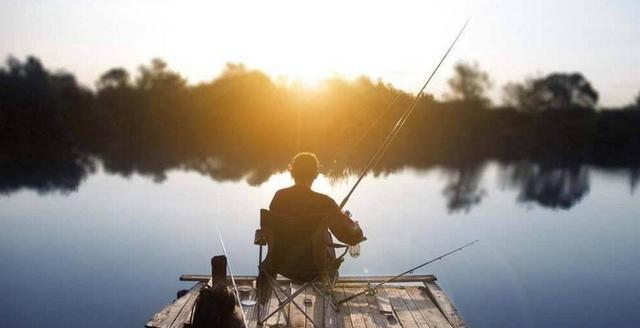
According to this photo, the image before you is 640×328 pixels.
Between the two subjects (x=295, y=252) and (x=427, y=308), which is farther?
(x=427, y=308)

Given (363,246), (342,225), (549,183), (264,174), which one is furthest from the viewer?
Answer: (549,183)

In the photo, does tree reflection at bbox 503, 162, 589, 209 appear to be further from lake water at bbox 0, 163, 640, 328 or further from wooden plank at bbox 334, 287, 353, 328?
wooden plank at bbox 334, 287, 353, 328

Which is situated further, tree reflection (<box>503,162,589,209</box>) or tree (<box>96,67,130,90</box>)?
tree (<box>96,67,130,90</box>)

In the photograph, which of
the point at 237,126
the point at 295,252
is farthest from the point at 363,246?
the point at 237,126

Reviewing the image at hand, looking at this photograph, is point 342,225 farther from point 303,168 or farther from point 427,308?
point 427,308

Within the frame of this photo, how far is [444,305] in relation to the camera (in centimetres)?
485

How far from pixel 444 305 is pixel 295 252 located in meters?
1.74

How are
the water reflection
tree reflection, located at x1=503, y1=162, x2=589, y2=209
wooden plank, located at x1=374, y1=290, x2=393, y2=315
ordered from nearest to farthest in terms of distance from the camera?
wooden plank, located at x1=374, y1=290, x2=393, y2=315
the water reflection
tree reflection, located at x1=503, y1=162, x2=589, y2=209

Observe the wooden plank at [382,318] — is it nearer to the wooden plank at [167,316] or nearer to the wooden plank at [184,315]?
the wooden plank at [184,315]

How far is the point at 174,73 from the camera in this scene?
4312 centimetres

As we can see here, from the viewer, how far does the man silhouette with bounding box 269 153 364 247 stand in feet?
13.1

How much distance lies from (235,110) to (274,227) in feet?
125

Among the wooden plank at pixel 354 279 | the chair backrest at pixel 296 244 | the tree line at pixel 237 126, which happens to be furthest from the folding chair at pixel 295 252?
the tree line at pixel 237 126

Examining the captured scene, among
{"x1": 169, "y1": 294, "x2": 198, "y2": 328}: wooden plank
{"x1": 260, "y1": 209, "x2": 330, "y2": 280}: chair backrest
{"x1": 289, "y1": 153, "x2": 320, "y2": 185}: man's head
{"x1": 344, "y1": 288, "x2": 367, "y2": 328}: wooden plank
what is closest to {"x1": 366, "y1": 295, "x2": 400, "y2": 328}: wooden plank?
{"x1": 344, "y1": 288, "x2": 367, "y2": 328}: wooden plank
